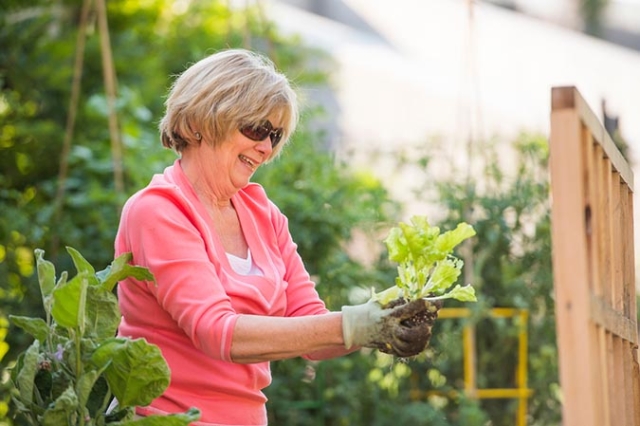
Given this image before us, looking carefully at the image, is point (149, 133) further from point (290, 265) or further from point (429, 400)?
point (290, 265)

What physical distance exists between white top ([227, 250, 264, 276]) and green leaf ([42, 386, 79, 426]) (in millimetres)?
463

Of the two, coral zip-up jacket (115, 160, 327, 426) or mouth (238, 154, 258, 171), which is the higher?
mouth (238, 154, 258, 171)

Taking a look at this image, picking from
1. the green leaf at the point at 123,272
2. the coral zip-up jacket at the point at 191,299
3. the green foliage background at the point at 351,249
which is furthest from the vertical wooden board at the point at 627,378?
the green foliage background at the point at 351,249

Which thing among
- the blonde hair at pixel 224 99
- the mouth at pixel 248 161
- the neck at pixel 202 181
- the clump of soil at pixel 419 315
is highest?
the blonde hair at pixel 224 99

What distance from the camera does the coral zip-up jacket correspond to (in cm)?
212

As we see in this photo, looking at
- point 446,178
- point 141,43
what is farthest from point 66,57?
point 446,178

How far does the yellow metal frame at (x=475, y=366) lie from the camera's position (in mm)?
4629

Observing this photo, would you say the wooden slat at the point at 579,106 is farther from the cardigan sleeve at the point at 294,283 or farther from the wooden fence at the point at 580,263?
the cardigan sleeve at the point at 294,283

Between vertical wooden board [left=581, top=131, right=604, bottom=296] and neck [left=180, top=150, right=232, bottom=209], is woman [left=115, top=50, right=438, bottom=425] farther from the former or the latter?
vertical wooden board [left=581, top=131, right=604, bottom=296]

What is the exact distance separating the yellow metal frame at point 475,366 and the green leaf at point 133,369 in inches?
106

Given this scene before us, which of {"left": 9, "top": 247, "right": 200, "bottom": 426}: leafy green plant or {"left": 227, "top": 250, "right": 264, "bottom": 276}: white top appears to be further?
{"left": 227, "top": 250, "right": 264, "bottom": 276}: white top

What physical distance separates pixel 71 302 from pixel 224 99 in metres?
0.57

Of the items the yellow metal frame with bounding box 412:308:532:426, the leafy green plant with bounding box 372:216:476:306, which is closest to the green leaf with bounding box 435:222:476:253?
the leafy green plant with bounding box 372:216:476:306

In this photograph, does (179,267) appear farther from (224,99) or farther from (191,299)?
(224,99)
